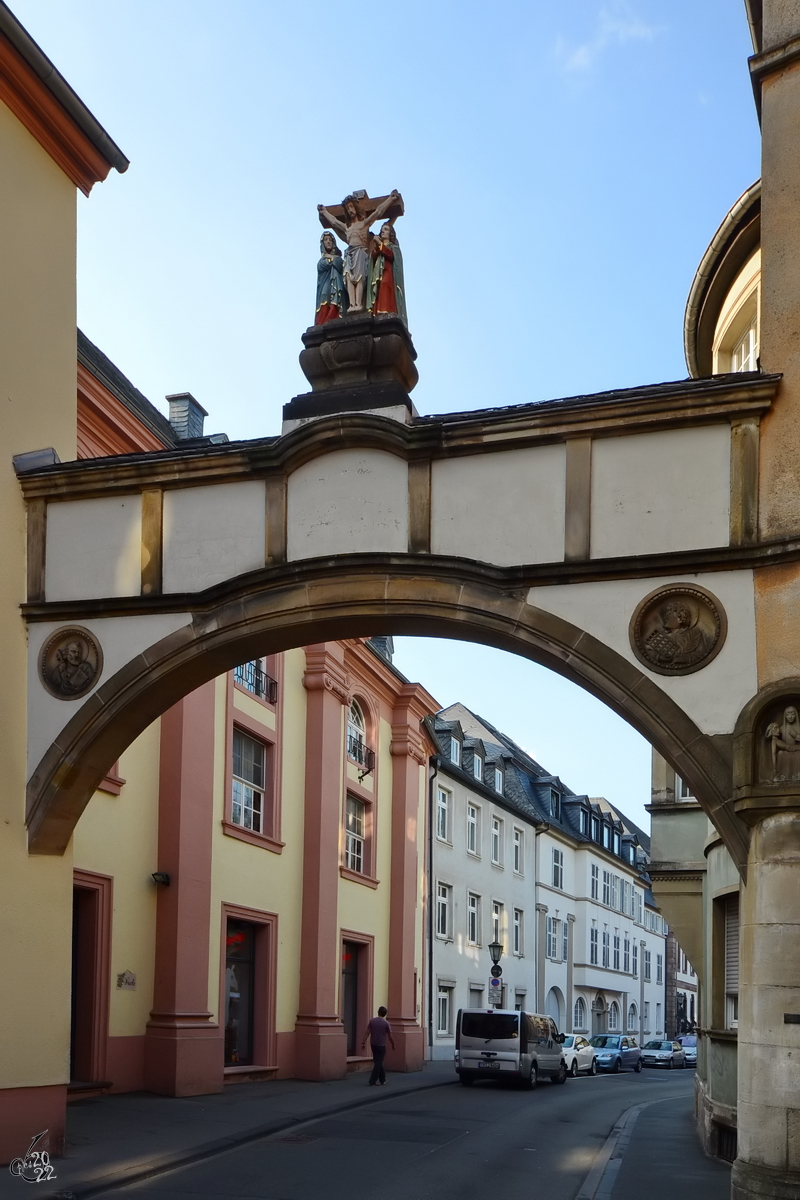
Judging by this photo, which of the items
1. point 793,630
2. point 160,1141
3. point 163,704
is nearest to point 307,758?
point 160,1141

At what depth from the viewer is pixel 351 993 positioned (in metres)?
29.3

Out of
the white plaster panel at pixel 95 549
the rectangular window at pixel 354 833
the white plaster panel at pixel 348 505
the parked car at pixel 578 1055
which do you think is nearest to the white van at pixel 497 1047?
the rectangular window at pixel 354 833

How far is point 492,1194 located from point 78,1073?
24.8 ft

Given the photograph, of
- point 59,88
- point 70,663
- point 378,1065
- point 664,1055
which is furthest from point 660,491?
point 664,1055

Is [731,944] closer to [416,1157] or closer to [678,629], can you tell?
[416,1157]

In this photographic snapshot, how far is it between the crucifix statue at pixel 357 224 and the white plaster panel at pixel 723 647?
12.0 ft

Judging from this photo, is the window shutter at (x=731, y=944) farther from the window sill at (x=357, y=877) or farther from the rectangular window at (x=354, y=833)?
the rectangular window at (x=354, y=833)

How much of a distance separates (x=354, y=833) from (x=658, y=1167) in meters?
15.4

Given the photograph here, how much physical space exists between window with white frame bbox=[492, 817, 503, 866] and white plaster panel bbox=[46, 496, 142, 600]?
107 feet

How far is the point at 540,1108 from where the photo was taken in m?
23.6

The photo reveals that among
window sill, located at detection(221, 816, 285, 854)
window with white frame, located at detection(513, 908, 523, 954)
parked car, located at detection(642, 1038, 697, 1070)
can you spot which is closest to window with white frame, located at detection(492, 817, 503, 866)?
window with white frame, located at detection(513, 908, 523, 954)

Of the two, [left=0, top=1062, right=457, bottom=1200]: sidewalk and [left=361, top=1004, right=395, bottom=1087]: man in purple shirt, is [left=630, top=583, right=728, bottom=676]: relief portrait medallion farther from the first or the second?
[left=361, top=1004, right=395, bottom=1087]: man in purple shirt

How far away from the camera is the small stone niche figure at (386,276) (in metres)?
12.6

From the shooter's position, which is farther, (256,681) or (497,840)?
(497,840)
